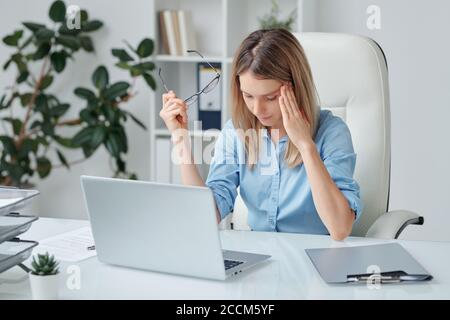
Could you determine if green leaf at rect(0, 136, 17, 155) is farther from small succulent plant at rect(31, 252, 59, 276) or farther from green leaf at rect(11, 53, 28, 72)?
small succulent plant at rect(31, 252, 59, 276)

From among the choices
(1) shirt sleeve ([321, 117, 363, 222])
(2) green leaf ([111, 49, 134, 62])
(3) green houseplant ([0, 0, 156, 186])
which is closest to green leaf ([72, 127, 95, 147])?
(3) green houseplant ([0, 0, 156, 186])

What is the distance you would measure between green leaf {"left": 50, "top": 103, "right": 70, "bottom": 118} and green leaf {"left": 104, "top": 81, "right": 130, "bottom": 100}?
27cm

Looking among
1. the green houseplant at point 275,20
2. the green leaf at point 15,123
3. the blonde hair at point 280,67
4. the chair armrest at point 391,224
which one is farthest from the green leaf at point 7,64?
the chair armrest at point 391,224

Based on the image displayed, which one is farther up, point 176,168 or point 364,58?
point 364,58

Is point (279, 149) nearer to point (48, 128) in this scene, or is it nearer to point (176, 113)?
point (176, 113)

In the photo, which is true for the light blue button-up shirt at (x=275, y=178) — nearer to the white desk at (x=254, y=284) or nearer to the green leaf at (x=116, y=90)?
the white desk at (x=254, y=284)

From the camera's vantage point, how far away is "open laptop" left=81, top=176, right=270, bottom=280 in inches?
59.2

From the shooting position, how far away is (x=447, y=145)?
11.4ft

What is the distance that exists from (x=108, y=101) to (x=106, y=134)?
0.16 meters

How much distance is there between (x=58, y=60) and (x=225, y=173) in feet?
6.20

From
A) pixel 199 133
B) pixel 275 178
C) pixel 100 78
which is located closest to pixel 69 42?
pixel 100 78

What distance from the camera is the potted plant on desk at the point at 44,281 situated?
1.45 meters
